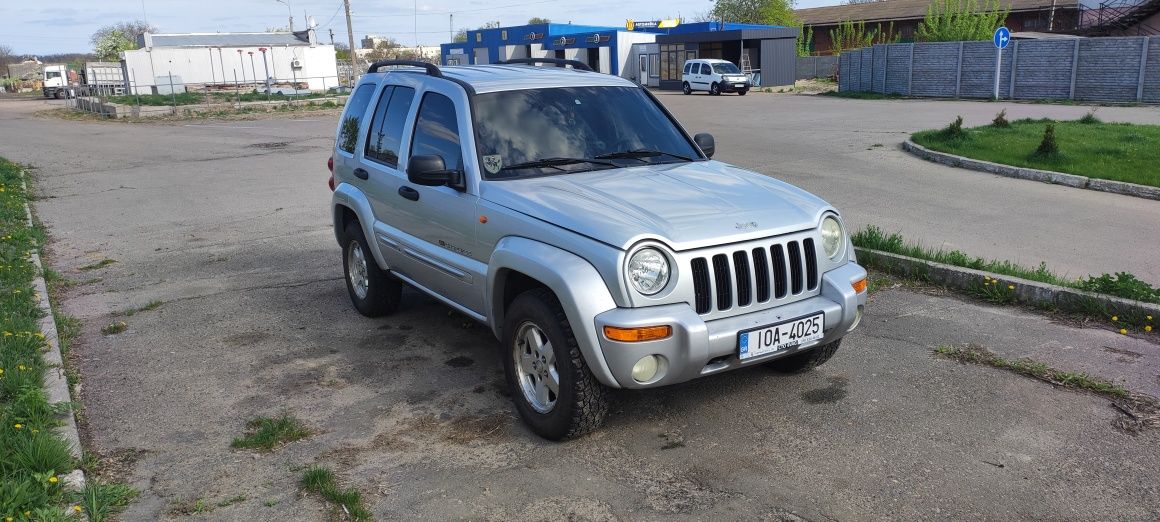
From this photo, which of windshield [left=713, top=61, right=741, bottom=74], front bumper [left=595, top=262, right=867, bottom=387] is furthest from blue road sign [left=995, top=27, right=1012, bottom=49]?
front bumper [left=595, top=262, right=867, bottom=387]

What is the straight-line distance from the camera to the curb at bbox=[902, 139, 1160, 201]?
436 inches

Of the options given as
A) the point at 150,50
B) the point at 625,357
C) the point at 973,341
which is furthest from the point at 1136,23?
Answer: the point at 150,50

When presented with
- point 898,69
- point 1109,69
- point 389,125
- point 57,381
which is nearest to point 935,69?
point 898,69

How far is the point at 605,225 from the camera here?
13.3 feet

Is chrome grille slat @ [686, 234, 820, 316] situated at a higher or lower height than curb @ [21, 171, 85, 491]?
higher

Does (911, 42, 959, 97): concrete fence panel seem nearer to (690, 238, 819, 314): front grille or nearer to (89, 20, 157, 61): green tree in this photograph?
(690, 238, 819, 314): front grille

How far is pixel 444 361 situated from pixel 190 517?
2116mm

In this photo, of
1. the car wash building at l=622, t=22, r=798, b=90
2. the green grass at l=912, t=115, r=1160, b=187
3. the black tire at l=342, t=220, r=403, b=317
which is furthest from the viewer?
the car wash building at l=622, t=22, r=798, b=90

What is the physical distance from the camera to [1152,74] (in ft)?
88.7

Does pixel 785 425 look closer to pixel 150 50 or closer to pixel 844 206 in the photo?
pixel 844 206

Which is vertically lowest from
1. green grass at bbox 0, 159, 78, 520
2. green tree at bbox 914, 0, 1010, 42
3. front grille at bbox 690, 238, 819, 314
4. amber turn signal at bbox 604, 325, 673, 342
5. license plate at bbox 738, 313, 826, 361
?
green grass at bbox 0, 159, 78, 520

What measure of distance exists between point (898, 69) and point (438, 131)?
34.2m

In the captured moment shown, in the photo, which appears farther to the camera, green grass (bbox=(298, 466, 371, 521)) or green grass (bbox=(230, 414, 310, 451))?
green grass (bbox=(230, 414, 310, 451))

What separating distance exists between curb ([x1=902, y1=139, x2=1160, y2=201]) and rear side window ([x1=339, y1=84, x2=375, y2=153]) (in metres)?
9.67
